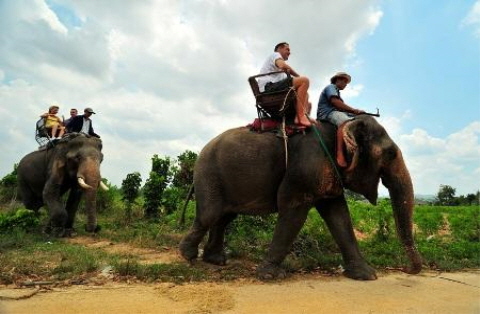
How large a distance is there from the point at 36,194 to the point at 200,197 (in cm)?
713

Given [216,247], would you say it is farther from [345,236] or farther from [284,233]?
[345,236]

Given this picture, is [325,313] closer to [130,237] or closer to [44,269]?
[44,269]

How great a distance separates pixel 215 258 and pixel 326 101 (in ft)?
10.1

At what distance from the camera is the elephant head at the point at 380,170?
237 inches

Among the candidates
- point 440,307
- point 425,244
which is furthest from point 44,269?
point 425,244

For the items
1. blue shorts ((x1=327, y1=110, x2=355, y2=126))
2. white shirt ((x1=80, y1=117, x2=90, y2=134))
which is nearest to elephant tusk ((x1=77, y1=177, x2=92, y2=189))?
white shirt ((x1=80, y1=117, x2=90, y2=134))

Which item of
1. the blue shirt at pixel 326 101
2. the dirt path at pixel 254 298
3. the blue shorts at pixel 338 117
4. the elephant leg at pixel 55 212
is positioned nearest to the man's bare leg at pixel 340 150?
the blue shorts at pixel 338 117

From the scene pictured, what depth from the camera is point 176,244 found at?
898 centimetres

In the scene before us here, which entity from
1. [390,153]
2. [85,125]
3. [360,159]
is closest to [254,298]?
[360,159]

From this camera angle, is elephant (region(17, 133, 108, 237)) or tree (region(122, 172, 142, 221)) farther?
tree (region(122, 172, 142, 221))

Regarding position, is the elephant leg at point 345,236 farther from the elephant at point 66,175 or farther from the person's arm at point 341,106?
the elephant at point 66,175

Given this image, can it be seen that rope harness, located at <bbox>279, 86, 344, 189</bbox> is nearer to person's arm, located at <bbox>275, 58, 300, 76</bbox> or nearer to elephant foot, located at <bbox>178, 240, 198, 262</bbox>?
person's arm, located at <bbox>275, 58, 300, 76</bbox>

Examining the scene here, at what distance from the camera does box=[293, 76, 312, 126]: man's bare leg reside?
21.9ft

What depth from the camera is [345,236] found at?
6.70 metres
